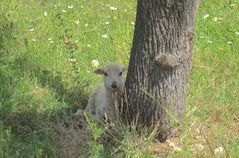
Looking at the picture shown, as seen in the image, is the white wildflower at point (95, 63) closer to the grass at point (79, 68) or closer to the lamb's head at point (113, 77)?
the grass at point (79, 68)

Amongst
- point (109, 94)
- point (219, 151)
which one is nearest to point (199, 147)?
point (219, 151)

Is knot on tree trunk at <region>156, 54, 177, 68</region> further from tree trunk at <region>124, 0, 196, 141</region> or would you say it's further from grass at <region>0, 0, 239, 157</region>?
grass at <region>0, 0, 239, 157</region>

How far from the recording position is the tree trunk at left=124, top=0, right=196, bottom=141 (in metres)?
4.25

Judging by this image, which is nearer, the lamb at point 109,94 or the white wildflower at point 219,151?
the white wildflower at point 219,151

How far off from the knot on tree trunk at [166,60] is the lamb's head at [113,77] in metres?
0.64

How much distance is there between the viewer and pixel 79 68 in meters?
6.03

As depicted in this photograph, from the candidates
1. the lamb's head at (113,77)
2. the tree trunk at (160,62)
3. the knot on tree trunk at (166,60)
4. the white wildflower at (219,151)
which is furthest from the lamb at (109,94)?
the white wildflower at (219,151)

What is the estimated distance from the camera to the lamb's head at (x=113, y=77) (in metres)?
4.82

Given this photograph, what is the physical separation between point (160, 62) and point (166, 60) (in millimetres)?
56

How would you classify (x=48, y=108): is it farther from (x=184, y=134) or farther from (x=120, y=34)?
(x=120, y=34)

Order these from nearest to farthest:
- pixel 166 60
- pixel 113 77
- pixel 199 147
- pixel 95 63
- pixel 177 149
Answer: pixel 177 149, pixel 166 60, pixel 199 147, pixel 113 77, pixel 95 63

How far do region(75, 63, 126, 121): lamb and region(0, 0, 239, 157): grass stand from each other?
328mm

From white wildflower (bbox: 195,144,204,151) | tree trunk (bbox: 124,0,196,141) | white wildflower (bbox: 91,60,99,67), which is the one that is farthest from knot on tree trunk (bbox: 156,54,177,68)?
white wildflower (bbox: 91,60,99,67)

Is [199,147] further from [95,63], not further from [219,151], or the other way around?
[95,63]
